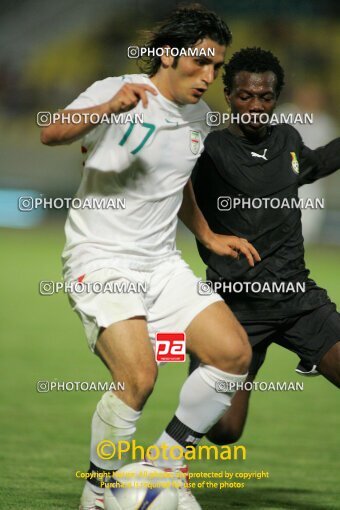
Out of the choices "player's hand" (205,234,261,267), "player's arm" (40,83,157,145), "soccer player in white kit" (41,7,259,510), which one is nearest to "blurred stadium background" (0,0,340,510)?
"soccer player in white kit" (41,7,259,510)

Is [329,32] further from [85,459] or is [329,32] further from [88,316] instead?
[88,316]

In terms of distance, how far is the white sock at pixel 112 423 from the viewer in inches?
180

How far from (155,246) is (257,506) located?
1446 mm

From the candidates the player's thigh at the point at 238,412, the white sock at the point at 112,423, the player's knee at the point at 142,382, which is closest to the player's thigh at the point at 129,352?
the player's knee at the point at 142,382

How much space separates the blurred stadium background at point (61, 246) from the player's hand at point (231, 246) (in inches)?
48.7

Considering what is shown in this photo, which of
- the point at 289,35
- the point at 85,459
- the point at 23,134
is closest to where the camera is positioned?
the point at 85,459

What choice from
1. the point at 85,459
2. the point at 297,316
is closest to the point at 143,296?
the point at 297,316

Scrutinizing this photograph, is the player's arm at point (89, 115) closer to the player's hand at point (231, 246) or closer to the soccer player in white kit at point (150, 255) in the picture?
the soccer player in white kit at point (150, 255)

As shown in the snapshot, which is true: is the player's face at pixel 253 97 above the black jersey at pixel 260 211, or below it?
above

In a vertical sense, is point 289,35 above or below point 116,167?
below

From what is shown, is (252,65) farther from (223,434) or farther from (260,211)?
(223,434)

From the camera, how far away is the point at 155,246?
15.7 feet

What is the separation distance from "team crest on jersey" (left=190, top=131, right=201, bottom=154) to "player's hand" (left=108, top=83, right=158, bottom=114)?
641mm

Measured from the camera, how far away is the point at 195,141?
193 inches
